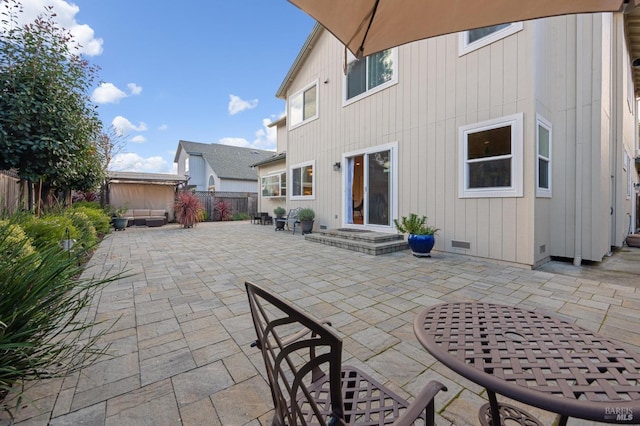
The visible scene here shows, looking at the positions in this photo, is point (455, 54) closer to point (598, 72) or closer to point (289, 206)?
point (598, 72)

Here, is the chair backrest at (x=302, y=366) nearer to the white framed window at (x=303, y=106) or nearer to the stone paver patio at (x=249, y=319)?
the stone paver patio at (x=249, y=319)

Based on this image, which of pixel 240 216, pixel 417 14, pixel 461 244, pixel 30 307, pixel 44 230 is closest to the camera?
pixel 30 307

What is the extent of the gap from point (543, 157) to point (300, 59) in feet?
25.7

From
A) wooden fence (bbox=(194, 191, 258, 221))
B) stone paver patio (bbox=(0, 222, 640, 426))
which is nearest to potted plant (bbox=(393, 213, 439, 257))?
stone paver patio (bbox=(0, 222, 640, 426))

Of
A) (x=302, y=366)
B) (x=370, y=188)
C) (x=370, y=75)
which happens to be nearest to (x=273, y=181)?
(x=370, y=188)

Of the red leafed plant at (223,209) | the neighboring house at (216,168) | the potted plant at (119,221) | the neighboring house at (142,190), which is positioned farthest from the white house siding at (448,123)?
the neighboring house at (216,168)

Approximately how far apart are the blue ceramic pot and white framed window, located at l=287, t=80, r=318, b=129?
5.67 metres

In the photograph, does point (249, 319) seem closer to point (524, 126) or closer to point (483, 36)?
point (524, 126)

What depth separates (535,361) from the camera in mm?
977

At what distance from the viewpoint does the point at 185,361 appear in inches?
76.3

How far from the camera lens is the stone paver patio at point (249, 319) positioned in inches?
59.3

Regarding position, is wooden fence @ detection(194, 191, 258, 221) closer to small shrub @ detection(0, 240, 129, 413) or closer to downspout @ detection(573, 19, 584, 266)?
small shrub @ detection(0, 240, 129, 413)

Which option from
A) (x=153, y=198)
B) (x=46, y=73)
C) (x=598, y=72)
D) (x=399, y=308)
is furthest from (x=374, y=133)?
(x=153, y=198)

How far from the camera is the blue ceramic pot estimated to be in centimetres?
505
